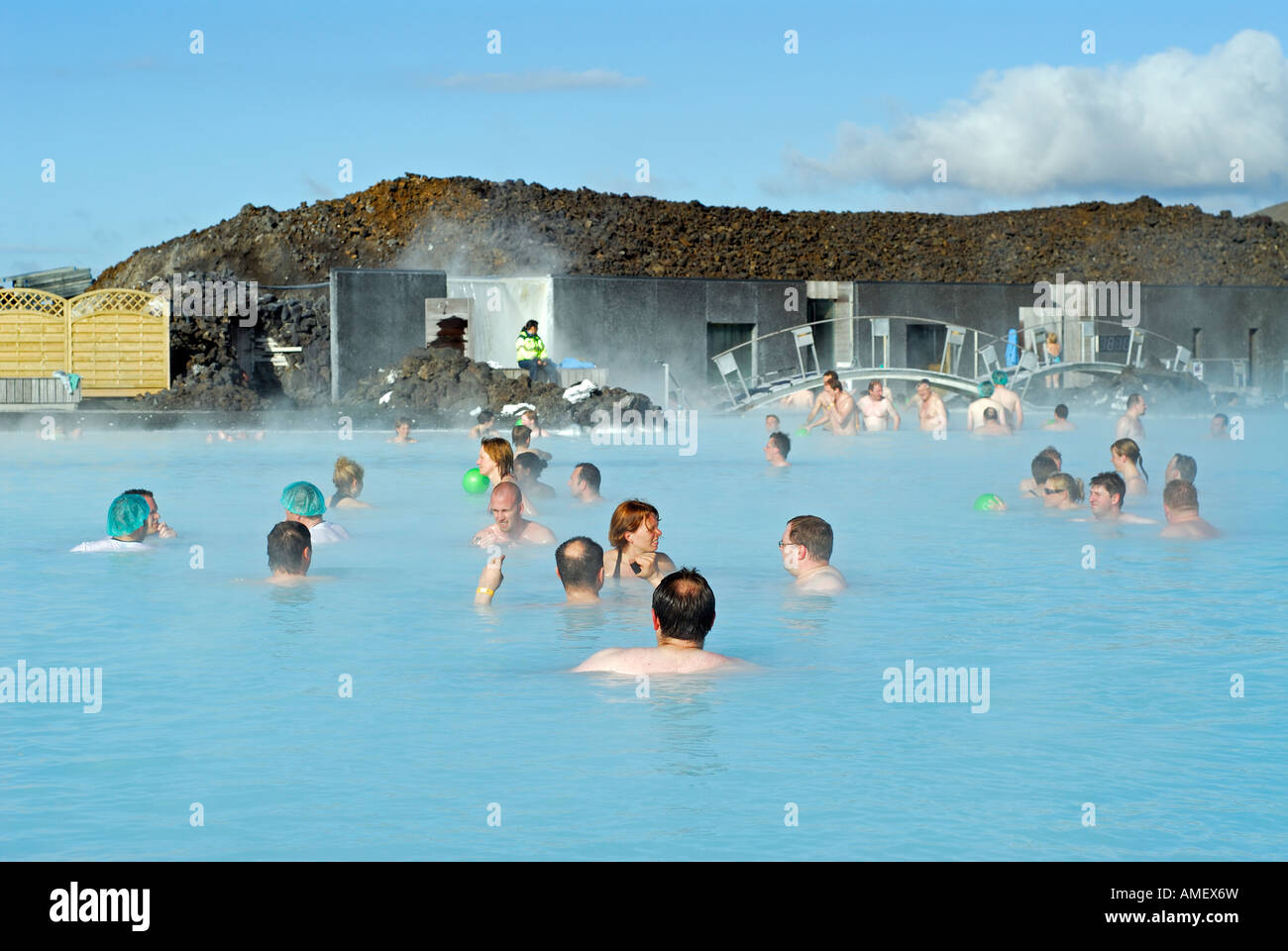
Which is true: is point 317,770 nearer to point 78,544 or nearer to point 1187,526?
point 78,544

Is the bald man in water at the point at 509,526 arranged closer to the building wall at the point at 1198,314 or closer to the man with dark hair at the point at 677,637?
the man with dark hair at the point at 677,637

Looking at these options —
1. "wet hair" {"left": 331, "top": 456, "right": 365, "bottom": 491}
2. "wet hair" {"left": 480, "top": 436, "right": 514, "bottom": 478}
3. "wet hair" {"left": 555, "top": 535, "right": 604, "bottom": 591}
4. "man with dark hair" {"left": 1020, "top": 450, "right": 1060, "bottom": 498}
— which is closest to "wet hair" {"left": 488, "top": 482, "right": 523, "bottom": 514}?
"wet hair" {"left": 480, "top": 436, "right": 514, "bottom": 478}

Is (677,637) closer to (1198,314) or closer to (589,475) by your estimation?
(589,475)

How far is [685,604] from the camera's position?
6.47m

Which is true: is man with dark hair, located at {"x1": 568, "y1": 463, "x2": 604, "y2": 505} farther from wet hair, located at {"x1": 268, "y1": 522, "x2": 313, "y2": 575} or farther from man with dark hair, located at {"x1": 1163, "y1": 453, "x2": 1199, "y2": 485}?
man with dark hair, located at {"x1": 1163, "y1": 453, "x2": 1199, "y2": 485}

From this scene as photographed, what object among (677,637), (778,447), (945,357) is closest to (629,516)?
(677,637)

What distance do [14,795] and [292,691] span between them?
171cm

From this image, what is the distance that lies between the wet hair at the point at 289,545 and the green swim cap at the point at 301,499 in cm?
82

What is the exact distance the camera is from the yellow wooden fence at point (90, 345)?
91.8ft

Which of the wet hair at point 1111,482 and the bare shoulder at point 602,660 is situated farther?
the wet hair at point 1111,482

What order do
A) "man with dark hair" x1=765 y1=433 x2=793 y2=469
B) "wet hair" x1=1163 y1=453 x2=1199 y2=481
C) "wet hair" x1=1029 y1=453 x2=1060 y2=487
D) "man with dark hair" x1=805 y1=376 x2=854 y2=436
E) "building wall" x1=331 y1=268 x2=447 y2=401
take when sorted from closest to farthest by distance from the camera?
"wet hair" x1=1163 y1=453 x2=1199 y2=481, "wet hair" x1=1029 y1=453 x2=1060 y2=487, "man with dark hair" x1=765 y1=433 x2=793 y2=469, "man with dark hair" x1=805 y1=376 x2=854 y2=436, "building wall" x1=331 y1=268 x2=447 y2=401

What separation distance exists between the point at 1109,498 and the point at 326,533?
5.73 m

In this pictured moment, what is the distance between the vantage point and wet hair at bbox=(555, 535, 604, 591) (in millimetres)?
8344

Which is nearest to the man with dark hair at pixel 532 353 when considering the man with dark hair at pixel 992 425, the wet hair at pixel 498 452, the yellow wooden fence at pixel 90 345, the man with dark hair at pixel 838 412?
the man with dark hair at pixel 838 412
